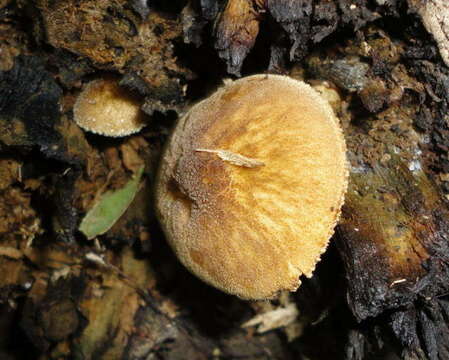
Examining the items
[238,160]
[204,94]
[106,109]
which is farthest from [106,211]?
[238,160]

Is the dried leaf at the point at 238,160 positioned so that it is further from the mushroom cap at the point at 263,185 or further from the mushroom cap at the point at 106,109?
the mushroom cap at the point at 106,109

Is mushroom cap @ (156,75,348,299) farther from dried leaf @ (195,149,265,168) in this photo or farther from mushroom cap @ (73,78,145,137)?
mushroom cap @ (73,78,145,137)

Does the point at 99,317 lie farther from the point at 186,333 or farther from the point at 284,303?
the point at 284,303

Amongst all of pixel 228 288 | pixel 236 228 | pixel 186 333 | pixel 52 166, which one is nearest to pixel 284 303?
pixel 186 333

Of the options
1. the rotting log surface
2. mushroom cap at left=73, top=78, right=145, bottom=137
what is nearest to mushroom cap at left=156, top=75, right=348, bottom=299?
the rotting log surface

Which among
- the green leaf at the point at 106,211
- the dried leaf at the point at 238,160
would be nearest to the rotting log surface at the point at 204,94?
the green leaf at the point at 106,211

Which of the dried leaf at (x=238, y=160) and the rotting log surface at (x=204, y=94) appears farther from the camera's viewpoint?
the rotting log surface at (x=204, y=94)

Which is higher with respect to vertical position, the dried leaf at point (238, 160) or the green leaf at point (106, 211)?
the dried leaf at point (238, 160)
